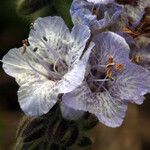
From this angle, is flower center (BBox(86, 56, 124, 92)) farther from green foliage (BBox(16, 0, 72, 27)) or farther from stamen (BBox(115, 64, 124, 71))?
green foliage (BBox(16, 0, 72, 27))

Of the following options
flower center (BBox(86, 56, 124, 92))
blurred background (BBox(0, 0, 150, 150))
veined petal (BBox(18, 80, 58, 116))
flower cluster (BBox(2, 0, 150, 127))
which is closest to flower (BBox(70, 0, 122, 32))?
flower cluster (BBox(2, 0, 150, 127))

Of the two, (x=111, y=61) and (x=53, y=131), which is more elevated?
(x=111, y=61)

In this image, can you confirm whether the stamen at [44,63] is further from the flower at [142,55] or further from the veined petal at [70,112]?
the flower at [142,55]

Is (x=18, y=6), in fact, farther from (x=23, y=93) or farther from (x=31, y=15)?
(x=23, y=93)

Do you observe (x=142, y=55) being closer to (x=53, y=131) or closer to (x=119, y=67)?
(x=119, y=67)

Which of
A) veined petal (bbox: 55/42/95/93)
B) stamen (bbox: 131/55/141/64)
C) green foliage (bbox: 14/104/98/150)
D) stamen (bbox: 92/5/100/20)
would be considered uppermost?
stamen (bbox: 92/5/100/20)

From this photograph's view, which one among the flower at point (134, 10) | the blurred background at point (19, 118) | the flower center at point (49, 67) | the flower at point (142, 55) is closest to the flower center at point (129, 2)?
the flower at point (134, 10)

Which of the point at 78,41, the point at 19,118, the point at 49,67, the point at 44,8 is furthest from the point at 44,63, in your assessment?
the point at 19,118

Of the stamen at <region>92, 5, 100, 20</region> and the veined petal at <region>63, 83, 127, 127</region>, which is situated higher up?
the stamen at <region>92, 5, 100, 20</region>
